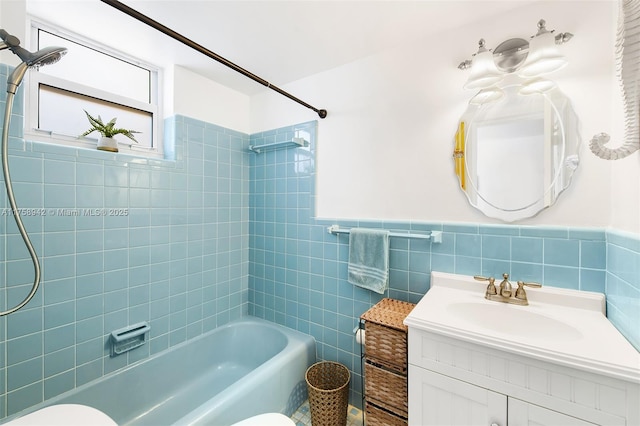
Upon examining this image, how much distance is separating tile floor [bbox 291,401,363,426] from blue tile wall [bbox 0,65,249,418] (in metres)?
0.90

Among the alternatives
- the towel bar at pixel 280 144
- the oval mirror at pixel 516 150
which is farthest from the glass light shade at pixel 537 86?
the towel bar at pixel 280 144

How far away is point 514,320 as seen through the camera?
1.16 m

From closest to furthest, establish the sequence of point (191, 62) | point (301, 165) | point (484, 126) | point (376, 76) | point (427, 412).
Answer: point (427, 412), point (484, 126), point (376, 76), point (191, 62), point (301, 165)

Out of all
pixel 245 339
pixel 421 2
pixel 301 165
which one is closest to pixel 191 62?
pixel 301 165

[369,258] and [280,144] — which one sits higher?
[280,144]

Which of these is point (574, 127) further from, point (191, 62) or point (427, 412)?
point (191, 62)

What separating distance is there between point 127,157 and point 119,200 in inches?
10.4

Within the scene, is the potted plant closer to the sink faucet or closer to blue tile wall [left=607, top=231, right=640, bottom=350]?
the sink faucet

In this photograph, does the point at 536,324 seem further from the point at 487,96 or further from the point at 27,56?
the point at 27,56

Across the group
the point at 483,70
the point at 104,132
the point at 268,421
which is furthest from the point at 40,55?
the point at 483,70

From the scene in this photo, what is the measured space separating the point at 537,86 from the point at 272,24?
1362 millimetres

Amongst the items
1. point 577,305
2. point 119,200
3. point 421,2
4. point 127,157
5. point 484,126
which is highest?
point 421,2

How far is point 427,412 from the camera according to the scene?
1.05 metres

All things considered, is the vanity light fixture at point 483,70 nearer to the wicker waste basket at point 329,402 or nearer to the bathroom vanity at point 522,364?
the bathroom vanity at point 522,364
